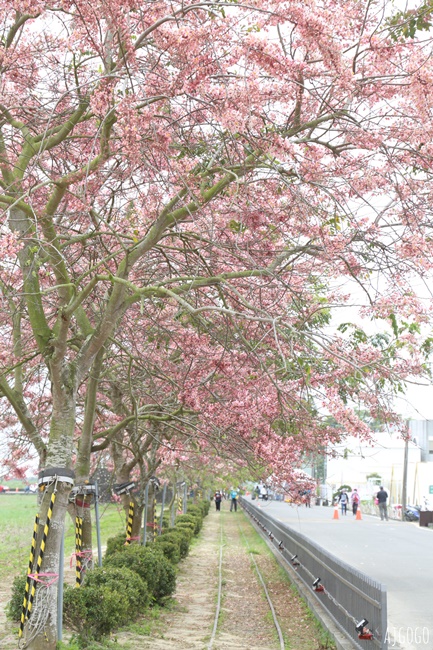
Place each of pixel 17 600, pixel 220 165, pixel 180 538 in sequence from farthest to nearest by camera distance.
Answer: pixel 180 538 < pixel 17 600 < pixel 220 165

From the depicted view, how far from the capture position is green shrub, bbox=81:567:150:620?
11.4 meters

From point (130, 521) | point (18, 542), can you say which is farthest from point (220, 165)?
point (18, 542)

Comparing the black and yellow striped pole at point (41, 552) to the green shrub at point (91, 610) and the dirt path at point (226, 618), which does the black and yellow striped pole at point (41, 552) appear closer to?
the green shrub at point (91, 610)

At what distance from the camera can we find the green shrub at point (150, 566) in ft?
45.5

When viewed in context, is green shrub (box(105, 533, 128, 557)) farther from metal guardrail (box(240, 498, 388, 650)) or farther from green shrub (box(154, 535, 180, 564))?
metal guardrail (box(240, 498, 388, 650))

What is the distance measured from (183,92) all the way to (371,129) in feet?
6.12


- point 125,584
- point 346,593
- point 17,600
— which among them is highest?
point 346,593

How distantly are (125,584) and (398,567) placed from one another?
9713mm

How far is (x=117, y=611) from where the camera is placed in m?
10.9

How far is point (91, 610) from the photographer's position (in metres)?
10.5

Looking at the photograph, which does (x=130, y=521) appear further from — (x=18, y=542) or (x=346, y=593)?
(x=18, y=542)

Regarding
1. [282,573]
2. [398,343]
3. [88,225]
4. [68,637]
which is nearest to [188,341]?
[88,225]

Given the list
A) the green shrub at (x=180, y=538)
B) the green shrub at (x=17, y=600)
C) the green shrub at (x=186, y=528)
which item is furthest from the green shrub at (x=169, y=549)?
the green shrub at (x=17, y=600)

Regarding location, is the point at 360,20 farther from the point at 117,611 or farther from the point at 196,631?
the point at 196,631
